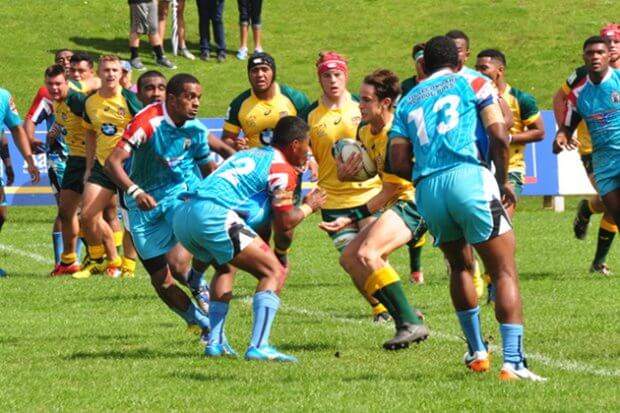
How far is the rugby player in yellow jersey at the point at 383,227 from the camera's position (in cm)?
972

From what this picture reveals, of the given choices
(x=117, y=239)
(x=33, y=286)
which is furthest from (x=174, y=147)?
(x=117, y=239)

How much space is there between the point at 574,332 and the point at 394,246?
1.61m

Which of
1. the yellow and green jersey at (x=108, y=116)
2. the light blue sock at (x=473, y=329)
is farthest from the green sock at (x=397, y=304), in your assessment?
the yellow and green jersey at (x=108, y=116)

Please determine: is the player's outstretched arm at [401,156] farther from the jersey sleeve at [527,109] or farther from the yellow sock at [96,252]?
the yellow sock at [96,252]

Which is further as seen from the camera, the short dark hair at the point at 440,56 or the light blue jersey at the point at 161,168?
the light blue jersey at the point at 161,168

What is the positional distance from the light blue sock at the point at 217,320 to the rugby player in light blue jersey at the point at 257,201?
0.40 m

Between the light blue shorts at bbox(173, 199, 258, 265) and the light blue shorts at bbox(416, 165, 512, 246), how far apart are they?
1.45m

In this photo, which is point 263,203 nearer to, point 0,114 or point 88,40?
point 0,114

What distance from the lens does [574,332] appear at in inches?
431

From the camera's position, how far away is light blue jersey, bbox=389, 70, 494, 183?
8555mm

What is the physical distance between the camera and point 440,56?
8.77 m

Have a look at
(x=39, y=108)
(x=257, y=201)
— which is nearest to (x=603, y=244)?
(x=39, y=108)

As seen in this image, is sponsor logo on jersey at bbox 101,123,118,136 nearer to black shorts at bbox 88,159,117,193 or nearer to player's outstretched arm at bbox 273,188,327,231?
black shorts at bbox 88,159,117,193

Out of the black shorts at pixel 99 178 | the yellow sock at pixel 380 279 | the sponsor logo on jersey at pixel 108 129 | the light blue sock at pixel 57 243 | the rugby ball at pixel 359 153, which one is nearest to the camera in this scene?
the yellow sock at pixel 380 279
